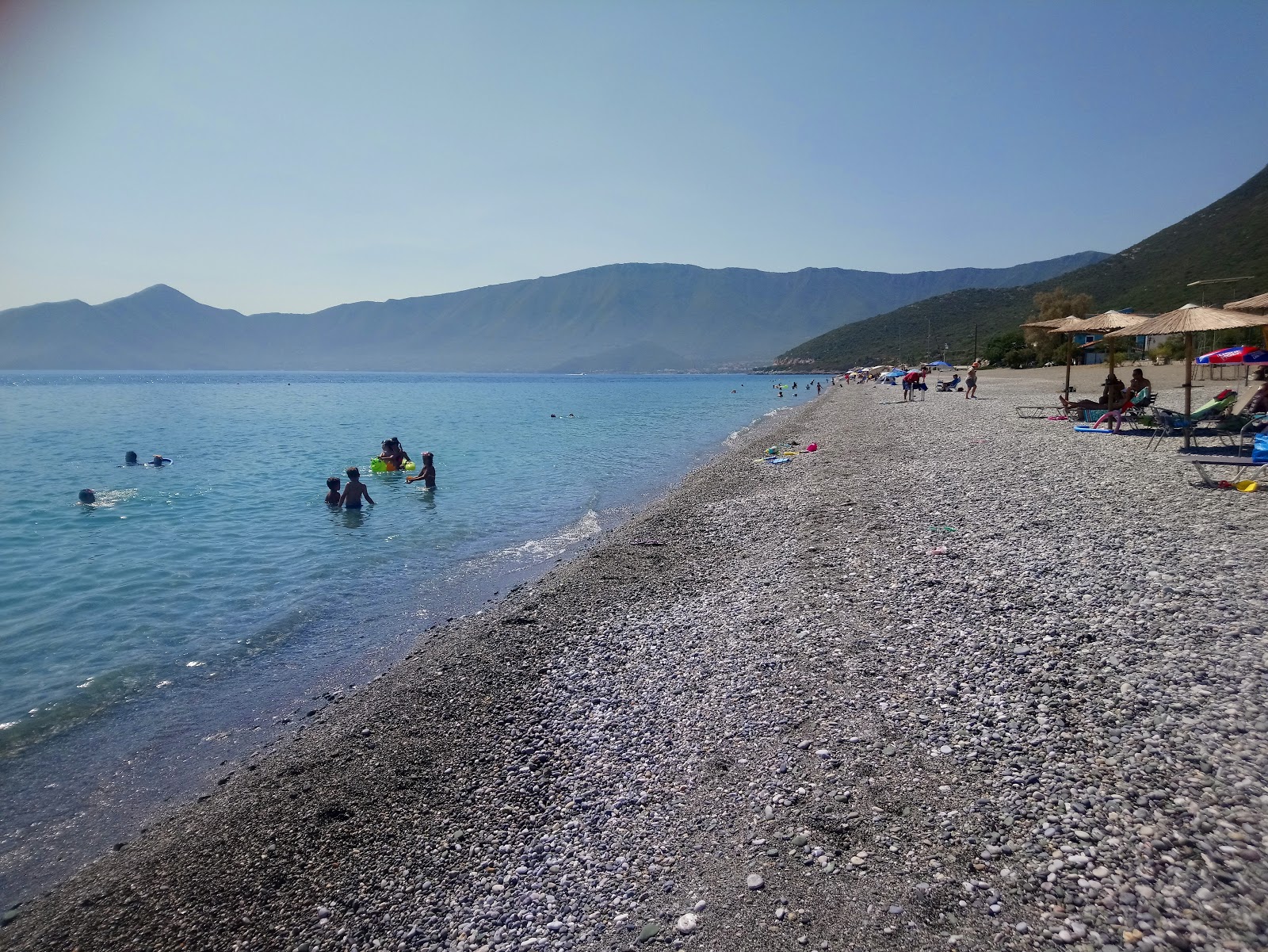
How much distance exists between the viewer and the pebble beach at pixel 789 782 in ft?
10.4

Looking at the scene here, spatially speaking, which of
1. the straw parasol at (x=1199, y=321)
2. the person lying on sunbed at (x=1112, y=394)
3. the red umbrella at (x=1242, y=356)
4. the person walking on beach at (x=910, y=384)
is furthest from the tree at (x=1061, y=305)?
the straw parasol at (x=1199, y=321)

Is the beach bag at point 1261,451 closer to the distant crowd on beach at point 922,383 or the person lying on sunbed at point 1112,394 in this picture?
the person lying on sunbed at point 1112,394

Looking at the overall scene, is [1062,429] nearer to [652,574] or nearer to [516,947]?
[652,574]

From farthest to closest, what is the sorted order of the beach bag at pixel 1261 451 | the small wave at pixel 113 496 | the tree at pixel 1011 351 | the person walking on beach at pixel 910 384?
the tree at pixel 1011 351
the person walking on beach at pixel 910 384
the small wave at pixel 113 496
the beach bag at pixel 1261 451

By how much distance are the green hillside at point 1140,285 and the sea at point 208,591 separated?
53.9 meters

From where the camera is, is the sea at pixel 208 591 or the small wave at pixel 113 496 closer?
the sea at pixel 208 591

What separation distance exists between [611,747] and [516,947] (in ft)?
5.78

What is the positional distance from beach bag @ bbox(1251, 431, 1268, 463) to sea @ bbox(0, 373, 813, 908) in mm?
11504

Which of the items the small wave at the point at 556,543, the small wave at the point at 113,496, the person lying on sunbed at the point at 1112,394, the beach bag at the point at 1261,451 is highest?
the person lying on sunbed at the point at 1112,394

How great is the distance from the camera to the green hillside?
5769 centimetres

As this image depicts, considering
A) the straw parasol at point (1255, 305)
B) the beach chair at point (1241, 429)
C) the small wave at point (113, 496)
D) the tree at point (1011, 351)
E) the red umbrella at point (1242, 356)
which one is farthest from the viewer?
the tree at point (1011, 351)

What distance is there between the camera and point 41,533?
14.3 metres

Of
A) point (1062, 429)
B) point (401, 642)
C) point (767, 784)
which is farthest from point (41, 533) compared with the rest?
point (1062, 429)

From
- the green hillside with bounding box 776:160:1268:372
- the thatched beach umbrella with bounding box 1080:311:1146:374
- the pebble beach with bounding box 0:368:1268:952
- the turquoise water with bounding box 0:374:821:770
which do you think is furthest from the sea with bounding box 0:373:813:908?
the green hillside with bounding box 776:160:1268:372
